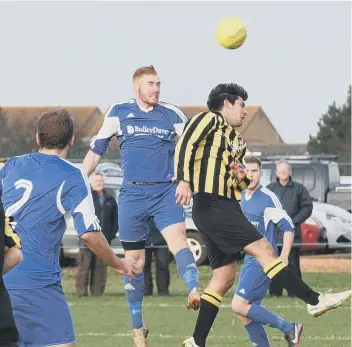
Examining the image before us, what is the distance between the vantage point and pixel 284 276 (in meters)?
9.05

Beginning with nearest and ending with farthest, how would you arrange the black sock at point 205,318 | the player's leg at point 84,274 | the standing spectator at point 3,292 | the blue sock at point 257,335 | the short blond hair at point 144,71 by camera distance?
the standing spectator at point 3,292 → the black sock at point 205,318 → the blue sock at point 257,335 → the short blond hair at point 144,71 → the player's leg at point 84,274

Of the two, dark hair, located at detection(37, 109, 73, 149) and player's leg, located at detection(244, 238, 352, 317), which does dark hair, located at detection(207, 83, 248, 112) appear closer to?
player's leg, located at detection(244, 238, 352, 317)

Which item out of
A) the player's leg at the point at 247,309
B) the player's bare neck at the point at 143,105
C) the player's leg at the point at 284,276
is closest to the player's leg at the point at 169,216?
the player's leg at the point at 247,309

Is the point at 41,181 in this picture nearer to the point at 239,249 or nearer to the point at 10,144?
the point at 239,249

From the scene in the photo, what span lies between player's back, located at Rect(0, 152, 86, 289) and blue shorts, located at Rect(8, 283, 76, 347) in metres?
0.06

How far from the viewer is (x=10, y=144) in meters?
36.3

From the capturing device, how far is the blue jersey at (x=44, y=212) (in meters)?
6.86

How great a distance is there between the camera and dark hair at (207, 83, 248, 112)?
9.43 m

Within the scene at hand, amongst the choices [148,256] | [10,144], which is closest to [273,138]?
[10,144]

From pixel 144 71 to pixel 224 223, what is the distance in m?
2.29

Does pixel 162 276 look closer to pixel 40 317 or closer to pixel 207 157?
pixel 207 157

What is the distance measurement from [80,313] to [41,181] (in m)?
8.35

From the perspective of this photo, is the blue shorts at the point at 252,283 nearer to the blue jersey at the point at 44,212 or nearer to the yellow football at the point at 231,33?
the yellow football at the point at 231,33

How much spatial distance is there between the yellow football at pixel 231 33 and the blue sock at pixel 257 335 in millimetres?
2647
